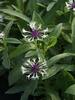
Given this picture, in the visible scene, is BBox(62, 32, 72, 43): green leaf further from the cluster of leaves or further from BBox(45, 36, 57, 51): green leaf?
BBox(45, 36, 57, 51): green leaf

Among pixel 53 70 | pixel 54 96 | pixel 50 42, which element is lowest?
pixel 54 96

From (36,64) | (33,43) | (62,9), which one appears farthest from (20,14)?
(36,64)

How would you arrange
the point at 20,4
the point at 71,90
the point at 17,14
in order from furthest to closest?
the point at 20,4 → the point at 17,14 → the point at 71,90

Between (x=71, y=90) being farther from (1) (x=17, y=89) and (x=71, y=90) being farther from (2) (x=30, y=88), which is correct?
(1) (x=17, y=89)

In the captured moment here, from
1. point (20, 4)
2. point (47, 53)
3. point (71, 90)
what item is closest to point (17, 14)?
point (20, 4)

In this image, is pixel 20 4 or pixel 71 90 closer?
pixel 71 90

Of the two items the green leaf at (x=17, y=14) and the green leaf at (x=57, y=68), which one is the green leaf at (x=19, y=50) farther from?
the green leaf at (x=17, y=14)

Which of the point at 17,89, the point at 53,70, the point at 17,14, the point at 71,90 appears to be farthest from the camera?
the point at 17,14

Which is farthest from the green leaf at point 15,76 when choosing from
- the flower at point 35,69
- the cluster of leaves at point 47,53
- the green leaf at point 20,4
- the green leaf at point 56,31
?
the green leaf at point 20,4

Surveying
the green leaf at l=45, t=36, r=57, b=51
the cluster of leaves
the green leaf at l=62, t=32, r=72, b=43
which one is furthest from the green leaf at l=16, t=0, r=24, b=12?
the green leaf at l=45, t=36, r=57, b=51
